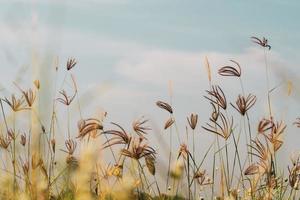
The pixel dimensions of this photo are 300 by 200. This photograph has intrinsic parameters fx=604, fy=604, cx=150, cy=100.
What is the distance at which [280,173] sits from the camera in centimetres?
407

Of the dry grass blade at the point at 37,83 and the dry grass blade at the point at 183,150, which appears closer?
the dry grass blade at the point at 183,150

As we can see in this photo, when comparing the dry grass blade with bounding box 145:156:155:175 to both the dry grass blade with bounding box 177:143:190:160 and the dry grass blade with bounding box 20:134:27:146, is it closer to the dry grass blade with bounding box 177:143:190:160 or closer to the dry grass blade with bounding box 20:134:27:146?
the dry grass blade with bounding box 177:143:190:160

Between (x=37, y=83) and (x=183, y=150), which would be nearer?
(x=183, y=150)

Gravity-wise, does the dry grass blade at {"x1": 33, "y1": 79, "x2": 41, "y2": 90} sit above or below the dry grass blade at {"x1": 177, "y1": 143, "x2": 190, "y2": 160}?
above

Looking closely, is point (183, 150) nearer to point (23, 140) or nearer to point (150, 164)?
point (150, 164)

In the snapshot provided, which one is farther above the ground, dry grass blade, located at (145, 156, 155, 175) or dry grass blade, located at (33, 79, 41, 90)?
dry grass blade, located at (33, 79, 41, 90)

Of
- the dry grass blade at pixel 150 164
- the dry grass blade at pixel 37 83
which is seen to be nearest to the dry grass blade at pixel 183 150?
the dry grass blade at pixel 150 164

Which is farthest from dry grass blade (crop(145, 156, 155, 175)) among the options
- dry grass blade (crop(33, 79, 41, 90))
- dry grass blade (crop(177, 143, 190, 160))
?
dry grass blade (crop(33, 79, 41, 90))

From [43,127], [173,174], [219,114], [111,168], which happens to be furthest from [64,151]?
[219,114]

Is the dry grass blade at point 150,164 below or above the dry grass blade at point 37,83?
below

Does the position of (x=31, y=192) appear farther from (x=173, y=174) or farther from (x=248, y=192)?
(x=248, y=192)

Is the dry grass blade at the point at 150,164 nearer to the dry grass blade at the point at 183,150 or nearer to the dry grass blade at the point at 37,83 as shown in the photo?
the dry grass blade at the point at 183,150

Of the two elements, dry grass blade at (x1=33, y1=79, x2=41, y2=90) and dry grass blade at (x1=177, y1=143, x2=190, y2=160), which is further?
dry grass blade at (x1=33, y1=79, x2=41, y2=90)

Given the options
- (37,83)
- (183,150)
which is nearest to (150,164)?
(183,150)
